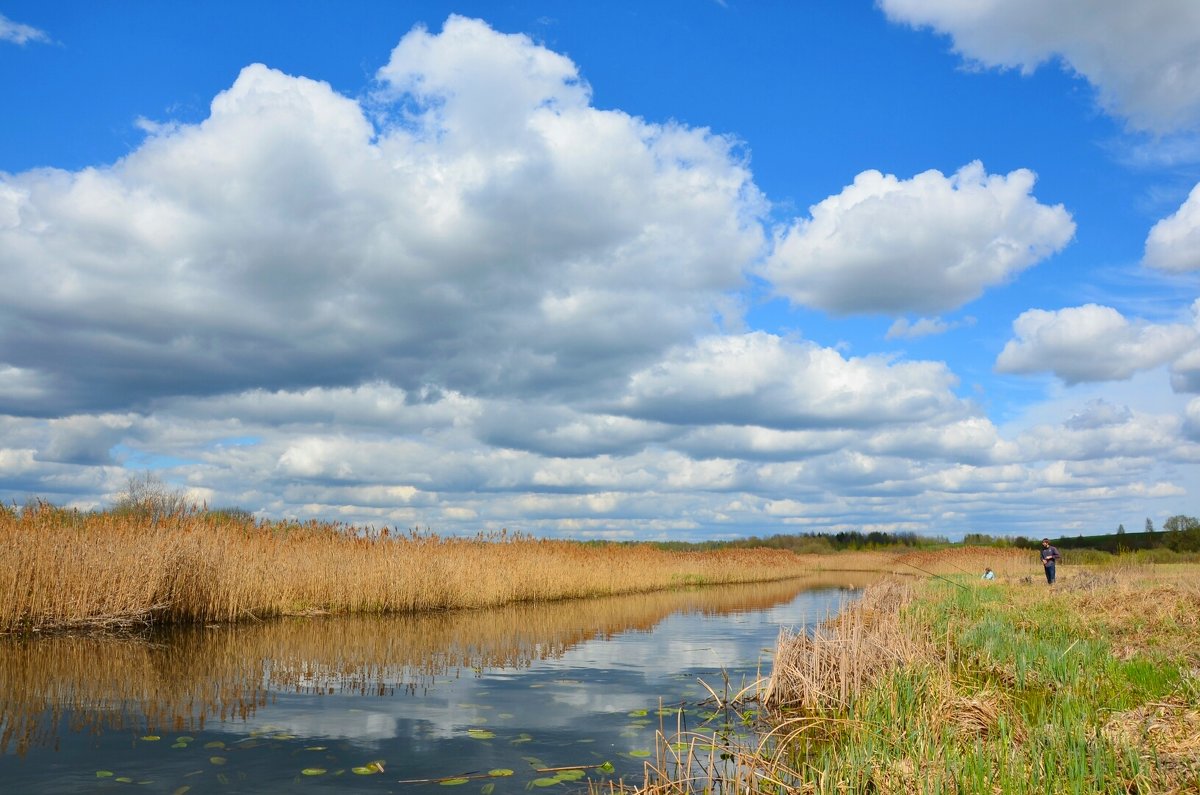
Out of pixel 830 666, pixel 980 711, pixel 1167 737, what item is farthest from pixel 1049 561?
pixel 1167 737

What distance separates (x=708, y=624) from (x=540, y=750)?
15.6m

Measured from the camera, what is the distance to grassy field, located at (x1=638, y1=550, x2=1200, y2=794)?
6.00 metres

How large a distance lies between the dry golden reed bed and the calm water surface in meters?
1.15

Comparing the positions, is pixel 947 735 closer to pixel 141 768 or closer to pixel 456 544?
pixel 141 768

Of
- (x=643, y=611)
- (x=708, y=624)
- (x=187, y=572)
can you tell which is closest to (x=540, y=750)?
(x=187, y=572)

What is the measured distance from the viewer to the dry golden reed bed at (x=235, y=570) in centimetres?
1662

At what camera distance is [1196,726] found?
7.03 meters

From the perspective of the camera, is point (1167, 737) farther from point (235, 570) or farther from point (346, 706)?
point (235, 570)

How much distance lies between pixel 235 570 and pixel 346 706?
428 inches

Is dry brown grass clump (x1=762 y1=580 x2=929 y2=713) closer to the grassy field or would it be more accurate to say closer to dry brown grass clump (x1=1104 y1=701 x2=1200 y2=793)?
the grassy field

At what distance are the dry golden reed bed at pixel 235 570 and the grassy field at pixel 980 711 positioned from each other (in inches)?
518

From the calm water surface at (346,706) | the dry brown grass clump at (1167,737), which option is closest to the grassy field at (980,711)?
the dry brown grass clump at (1167,737)

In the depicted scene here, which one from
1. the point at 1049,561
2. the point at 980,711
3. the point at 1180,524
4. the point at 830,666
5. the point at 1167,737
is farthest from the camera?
the point at 1180,524

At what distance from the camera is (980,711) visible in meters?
8.32
